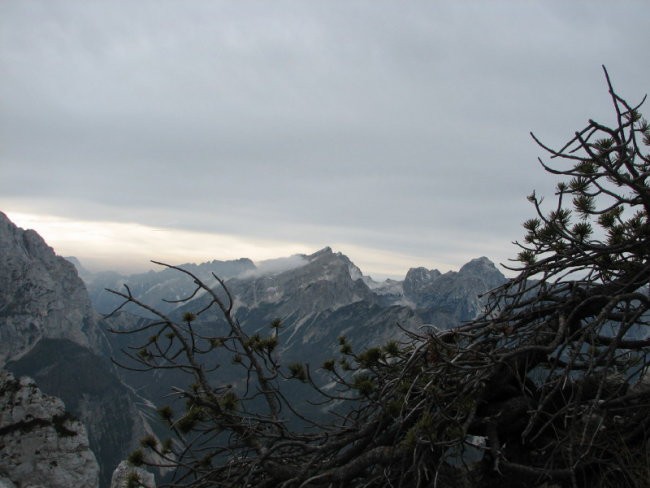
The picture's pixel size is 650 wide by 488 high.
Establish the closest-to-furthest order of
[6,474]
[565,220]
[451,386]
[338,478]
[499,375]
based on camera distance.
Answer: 1. [338,478]
2. [451,386]
3. [499,375]
4. [565,220]
5. [6,474]

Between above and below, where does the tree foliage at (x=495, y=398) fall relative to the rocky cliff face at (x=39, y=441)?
above

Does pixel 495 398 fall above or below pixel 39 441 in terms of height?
above

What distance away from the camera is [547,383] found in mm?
5504

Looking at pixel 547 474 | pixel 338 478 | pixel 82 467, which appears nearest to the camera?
pixel 547 474

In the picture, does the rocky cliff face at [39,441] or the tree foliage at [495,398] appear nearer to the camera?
the tree foliage at [495,398]

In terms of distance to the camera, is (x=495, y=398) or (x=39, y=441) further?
(x=39, y=441)

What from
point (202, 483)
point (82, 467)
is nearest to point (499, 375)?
point (202, 483)

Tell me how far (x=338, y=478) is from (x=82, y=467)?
104 metres

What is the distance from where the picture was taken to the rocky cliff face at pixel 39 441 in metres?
76.3

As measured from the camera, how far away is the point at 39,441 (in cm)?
8256

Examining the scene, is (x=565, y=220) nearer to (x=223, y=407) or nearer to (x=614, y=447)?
(x=614, y=447)

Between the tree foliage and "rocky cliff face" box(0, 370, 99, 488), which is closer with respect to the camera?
the tree foliage

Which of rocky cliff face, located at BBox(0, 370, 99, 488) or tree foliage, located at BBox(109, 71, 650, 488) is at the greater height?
tree foliage, located at BBox(109, 71, 650, 488)

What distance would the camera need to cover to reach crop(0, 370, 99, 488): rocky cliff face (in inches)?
3004
